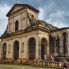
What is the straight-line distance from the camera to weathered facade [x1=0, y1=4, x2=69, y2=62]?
3741cm

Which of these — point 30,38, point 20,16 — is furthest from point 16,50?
point 20,16

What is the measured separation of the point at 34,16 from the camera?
141ft

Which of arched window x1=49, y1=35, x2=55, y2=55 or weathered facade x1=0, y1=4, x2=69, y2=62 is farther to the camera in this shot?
arched window x1=49, y1=35, x2=55, y2=55

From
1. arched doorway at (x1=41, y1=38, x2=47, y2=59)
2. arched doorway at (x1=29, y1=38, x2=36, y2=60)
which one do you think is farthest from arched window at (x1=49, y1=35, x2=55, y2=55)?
arched doorway at (x1=29, y1=38, x2=36, y2=60)

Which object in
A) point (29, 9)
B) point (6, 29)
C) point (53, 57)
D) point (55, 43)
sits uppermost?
point (29, 9)

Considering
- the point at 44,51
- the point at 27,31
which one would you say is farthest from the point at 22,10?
the point at 44,51

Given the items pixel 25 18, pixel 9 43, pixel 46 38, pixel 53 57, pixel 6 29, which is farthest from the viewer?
pixel 6 29

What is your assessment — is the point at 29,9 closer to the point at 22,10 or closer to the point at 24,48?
the point at 22,10

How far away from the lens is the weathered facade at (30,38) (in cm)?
3741

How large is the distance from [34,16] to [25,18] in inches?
87.3

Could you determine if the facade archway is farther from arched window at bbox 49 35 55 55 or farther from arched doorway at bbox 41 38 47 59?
arched window at bbox 49 35 55 55

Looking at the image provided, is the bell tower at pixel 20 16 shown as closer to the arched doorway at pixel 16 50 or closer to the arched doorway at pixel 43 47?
the arched doorway at pixel 16 50

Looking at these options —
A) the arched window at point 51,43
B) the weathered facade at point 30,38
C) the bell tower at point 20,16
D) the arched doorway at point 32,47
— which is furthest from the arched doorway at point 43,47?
the bell tower at point 20,16

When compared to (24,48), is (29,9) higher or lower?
higher
